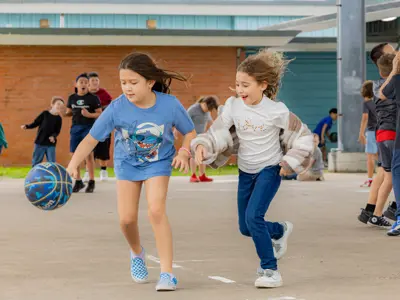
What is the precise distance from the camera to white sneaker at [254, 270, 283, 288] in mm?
7875

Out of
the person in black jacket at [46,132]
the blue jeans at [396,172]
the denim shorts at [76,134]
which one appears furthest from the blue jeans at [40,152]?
the blue jeans at [396,172]

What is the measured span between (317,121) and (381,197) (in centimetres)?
2148

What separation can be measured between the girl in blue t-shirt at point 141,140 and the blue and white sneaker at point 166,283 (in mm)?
223

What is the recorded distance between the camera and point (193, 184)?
823 inches

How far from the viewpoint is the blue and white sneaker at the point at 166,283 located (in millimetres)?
7773

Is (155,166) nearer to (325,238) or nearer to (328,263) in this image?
(328,263)

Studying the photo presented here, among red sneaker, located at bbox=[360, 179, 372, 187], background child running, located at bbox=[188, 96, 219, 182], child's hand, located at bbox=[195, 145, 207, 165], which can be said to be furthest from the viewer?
background child running, located at bbox=[188, 96, 219, 182]

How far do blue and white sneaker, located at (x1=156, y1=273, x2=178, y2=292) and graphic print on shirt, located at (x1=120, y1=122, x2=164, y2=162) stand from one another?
88cm

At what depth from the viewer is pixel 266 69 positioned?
27.7 ft

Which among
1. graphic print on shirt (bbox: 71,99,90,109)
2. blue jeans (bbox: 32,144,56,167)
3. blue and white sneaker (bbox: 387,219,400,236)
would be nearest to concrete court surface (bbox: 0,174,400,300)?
blue and white sneaker (bbox: 387,219,400,236)

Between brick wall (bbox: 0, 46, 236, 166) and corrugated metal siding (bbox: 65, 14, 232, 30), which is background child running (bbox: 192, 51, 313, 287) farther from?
corrugated metal siding (bbox: 65, 14, 232, 30)

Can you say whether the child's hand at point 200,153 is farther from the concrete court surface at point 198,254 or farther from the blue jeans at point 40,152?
the blue jeans at point 40,152

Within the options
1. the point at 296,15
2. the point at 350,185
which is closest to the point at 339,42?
the point at 350,185

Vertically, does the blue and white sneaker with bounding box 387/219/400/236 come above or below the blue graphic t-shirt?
below
